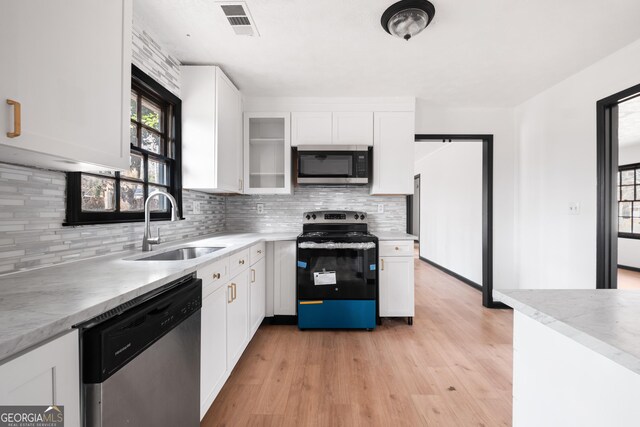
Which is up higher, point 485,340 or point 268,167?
point 268,167

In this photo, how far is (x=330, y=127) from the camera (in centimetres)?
293

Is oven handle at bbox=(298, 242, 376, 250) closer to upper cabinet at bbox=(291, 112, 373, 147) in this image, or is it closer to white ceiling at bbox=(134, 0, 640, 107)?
upper cabinet at bbox=(291, 112, 373, 147)

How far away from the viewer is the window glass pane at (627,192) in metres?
5.24

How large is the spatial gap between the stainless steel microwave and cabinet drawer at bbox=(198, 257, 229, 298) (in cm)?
144

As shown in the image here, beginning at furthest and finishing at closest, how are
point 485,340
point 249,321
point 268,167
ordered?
point 268,167 < point 485,340 < point 249,321

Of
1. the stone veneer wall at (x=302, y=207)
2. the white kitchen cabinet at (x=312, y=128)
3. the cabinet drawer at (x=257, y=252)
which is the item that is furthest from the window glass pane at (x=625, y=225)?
the cabinet drawer at (x=257, y=252)

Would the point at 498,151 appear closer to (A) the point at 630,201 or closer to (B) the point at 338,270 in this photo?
(B) the point at 338,270

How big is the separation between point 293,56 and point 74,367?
89.1 inches

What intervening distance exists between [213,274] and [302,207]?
180cm

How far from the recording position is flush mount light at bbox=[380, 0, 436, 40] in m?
1.60

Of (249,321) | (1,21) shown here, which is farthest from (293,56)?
(249,321)

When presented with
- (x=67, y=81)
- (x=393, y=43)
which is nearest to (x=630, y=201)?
(x=393, y=43)

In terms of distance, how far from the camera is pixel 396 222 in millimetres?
3209

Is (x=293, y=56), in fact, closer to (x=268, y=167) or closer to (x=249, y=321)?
(x=268, y=167)
